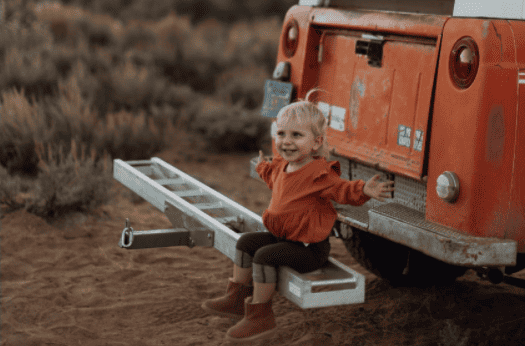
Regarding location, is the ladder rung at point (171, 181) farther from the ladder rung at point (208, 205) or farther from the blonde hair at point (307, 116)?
the blonde hair at point (307, 116)

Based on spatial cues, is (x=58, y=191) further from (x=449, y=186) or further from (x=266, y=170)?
(x=449, y=186)

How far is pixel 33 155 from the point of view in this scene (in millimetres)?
6508

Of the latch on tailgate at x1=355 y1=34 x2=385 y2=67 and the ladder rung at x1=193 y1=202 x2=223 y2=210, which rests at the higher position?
the latch on tailgate at x1=355 y1=34 x2=385 y2=67

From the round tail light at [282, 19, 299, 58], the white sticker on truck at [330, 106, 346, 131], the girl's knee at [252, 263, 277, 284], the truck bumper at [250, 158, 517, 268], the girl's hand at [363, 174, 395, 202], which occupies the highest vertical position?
the round tail light at [282, 19, 299, 58]

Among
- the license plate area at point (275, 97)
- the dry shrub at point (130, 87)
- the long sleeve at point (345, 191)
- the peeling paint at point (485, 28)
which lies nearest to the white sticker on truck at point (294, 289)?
the long sleeve at point (345, 191)

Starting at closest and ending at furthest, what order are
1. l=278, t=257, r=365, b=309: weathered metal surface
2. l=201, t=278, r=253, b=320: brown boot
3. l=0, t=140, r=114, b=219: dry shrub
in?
l=278, t=257, r=365, b=309: weathered metal surface
l=201, t=278, r=253, b=320: brown boot
l=0, t=140, r=114, b=219: dry shrub

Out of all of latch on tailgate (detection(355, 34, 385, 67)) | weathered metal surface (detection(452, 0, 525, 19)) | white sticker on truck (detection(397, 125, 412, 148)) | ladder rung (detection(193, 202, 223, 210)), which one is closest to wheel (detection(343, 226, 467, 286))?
white sticker on truck (detection(397, 125, 412, 148))

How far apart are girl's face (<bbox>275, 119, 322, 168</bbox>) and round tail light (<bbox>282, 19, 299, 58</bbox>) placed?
1425 millimetres

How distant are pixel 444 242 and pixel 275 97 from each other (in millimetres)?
1758

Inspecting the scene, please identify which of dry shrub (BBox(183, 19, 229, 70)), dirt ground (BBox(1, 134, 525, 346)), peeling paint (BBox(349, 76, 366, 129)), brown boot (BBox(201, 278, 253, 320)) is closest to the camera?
brown boot (BBox(201, 278, 253, 320))

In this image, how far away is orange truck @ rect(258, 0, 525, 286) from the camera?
2.78 metres

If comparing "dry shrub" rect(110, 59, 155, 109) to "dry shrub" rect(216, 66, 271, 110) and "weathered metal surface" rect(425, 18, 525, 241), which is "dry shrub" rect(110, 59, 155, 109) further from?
"weathered metal surface" rect(425, 18, 525, 241)

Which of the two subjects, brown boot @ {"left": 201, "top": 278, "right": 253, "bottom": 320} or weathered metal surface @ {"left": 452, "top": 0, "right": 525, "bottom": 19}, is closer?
weathered metal surface @ {"left": 452, "top": 0, "right": 525, "bottom": 19}

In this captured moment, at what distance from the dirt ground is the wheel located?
0.34ft
